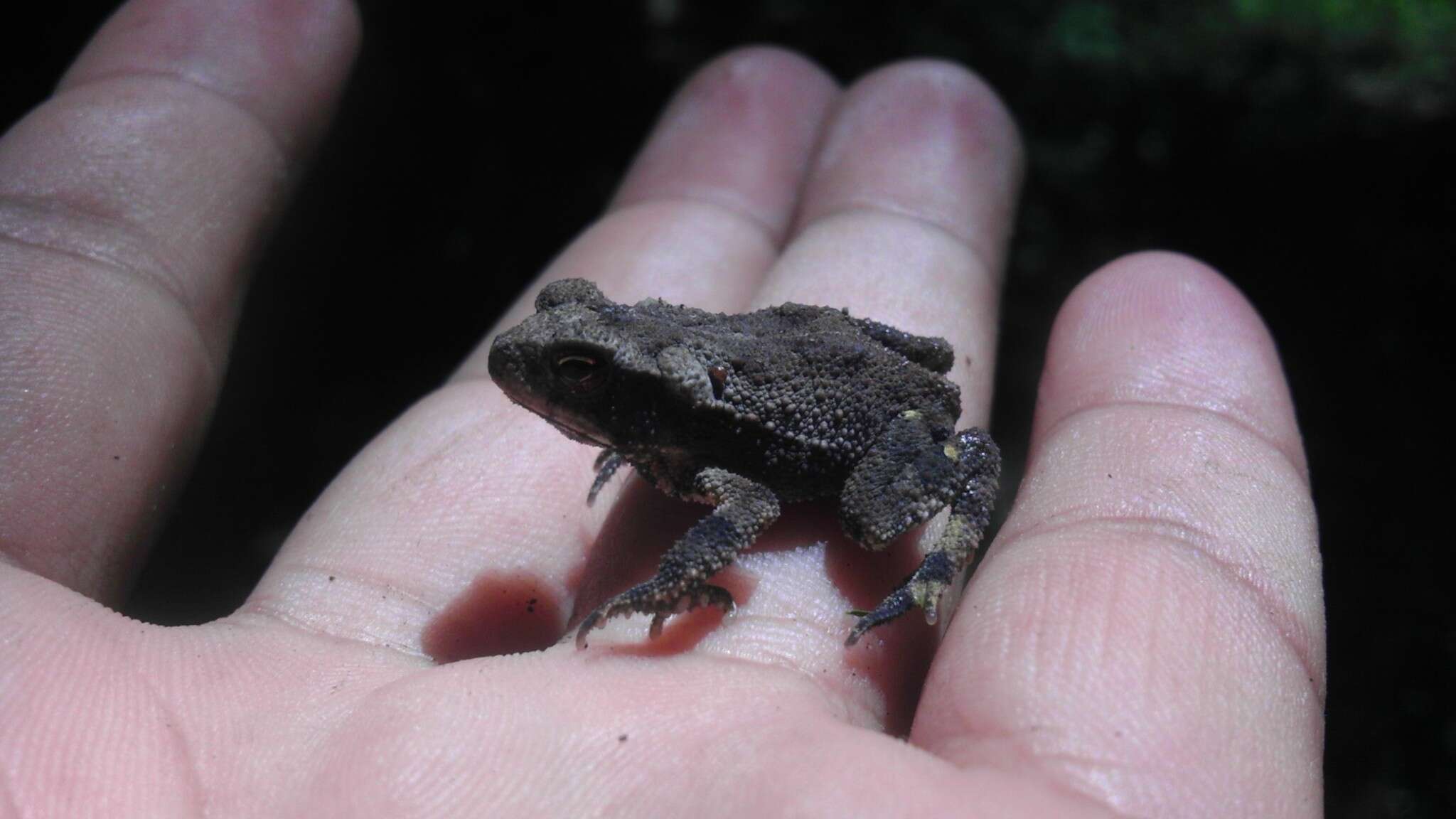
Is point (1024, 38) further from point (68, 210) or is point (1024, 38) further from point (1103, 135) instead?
point (68, 210)

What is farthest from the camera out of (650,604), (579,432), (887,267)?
(887,267)

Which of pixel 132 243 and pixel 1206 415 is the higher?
pixel 132 243

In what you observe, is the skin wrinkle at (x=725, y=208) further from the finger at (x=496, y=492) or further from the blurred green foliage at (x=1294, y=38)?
the blurred green foliage at (x=1294, y=38)

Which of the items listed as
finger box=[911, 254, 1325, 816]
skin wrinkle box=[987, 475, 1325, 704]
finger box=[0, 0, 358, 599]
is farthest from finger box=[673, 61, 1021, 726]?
finger box=[0, 0, 358, 599]

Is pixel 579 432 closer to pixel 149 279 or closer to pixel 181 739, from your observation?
pixel 181 739

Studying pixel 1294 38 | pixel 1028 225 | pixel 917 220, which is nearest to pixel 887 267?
pixel 917 220

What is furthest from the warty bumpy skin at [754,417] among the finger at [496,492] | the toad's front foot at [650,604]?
the finger at [496,492]

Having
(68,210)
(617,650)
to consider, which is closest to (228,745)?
(617,650)

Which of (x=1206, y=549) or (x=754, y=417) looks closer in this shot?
(x=1206, y=549)
